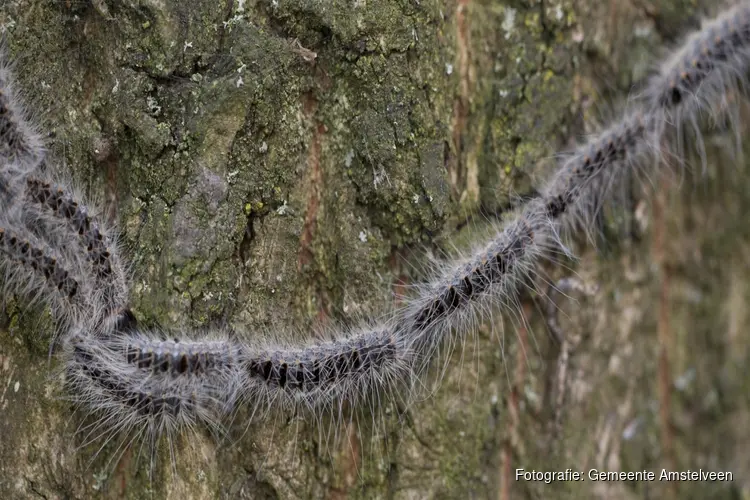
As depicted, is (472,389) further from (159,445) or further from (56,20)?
(56,20)

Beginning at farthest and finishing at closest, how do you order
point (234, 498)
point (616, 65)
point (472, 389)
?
point (616, 65), point (472, 389), point (234, 498)

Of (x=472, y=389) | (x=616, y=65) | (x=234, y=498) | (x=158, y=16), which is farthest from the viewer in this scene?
(x=616, y=65)

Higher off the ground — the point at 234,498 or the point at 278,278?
the point at 278,278

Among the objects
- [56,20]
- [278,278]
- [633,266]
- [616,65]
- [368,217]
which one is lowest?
[278,278]

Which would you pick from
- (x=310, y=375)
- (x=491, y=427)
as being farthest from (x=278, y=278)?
(x=491, y=427)

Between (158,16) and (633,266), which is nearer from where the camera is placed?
(158,16)

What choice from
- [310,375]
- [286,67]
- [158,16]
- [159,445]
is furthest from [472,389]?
[158,16]
